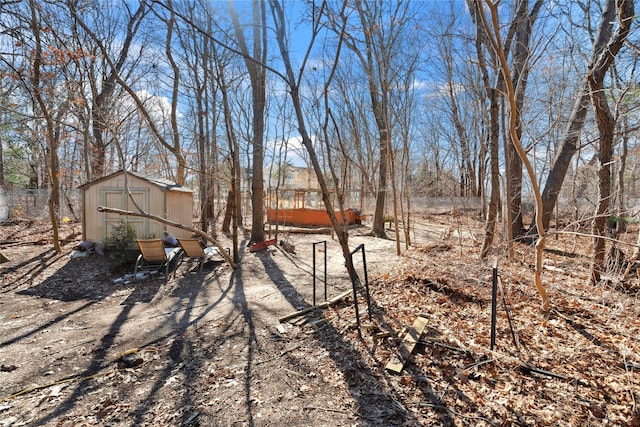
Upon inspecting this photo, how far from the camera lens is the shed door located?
8.60 metres

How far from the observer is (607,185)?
14.2ft

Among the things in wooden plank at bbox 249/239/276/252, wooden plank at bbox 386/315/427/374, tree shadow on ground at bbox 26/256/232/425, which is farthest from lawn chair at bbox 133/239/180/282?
wooden plank at bbox 386/315/427/374

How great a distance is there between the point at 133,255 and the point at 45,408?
225 inches

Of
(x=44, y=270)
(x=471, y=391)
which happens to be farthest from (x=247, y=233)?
(x=471, y=391)

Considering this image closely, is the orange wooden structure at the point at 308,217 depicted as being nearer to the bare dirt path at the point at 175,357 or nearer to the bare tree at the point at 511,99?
the bare dirt path at the point at 175,357

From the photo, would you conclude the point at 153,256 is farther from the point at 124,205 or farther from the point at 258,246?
the point at 258,246

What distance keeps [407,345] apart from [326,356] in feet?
2.68

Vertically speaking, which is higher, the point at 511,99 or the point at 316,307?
the point at 511,99

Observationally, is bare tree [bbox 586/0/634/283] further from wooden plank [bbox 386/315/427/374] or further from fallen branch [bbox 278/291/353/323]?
fallen branch [bbox 278/291/353/323]

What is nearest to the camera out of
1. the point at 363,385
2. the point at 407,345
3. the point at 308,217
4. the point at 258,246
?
the point at 363,385

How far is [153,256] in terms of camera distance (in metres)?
6.85

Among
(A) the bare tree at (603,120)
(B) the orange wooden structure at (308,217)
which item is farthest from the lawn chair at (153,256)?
(B) the orange wooden structure at (308,217)

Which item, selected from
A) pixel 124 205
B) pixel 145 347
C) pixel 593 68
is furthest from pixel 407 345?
pixel 124 205

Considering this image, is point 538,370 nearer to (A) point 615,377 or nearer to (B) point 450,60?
(A) point 615,377
